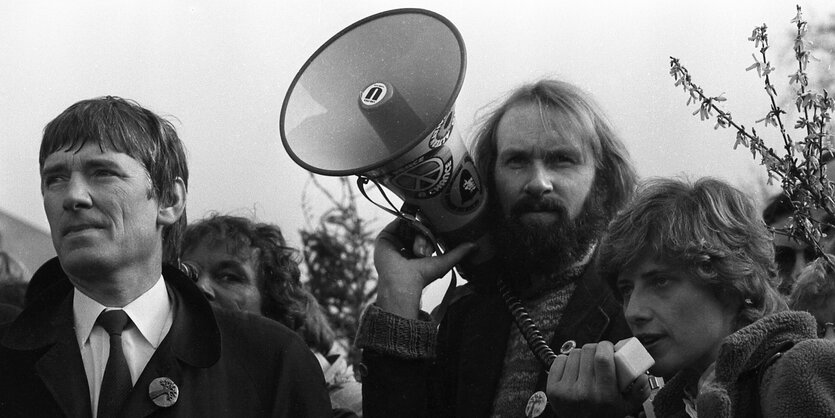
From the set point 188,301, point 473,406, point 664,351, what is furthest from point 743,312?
point 188,301

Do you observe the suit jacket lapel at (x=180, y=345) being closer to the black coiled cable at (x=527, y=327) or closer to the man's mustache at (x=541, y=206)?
the black coiled cable at (x=527, y=327)

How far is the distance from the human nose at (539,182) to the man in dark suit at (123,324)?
0.83m

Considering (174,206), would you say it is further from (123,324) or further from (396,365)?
(396,365)

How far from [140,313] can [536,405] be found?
106cm

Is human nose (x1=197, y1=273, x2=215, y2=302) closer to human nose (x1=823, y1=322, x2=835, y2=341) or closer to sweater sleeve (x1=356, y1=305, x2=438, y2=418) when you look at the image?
sweater sleeve (x1=356, y1=305, x2=438, y2=418)

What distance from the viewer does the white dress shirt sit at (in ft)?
10.7

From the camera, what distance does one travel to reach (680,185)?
3.33m

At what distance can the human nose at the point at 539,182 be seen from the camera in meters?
3.82

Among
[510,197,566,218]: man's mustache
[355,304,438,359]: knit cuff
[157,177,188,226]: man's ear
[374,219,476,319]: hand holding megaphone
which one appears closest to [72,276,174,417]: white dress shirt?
[157,177,188,226]: man's ear

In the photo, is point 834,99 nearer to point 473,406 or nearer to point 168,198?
point 473,406

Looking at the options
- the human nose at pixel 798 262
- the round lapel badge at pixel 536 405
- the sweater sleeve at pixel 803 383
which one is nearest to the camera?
the sweater sleeve at pixel 803 383

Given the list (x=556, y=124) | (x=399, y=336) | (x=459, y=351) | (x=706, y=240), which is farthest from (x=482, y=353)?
(x=706, y=240)

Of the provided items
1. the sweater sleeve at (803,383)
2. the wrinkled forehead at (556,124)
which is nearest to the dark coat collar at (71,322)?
the wrinkled forehead at (556,124)

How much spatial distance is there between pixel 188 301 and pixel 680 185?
4.37 ft
